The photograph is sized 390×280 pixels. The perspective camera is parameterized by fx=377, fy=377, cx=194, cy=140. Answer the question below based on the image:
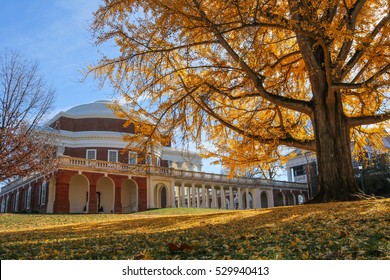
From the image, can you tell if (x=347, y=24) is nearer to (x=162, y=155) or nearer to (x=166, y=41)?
(x=166, y=41)

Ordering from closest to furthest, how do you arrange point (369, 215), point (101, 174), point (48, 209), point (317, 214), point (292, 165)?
1. point (369, 215)
2. point (317, 214)
3. point (48, 209)
4. point (101, 174)
5. point (292, 165)

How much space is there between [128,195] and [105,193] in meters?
2.66

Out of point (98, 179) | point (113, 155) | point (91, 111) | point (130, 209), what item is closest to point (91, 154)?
point (113, 155)

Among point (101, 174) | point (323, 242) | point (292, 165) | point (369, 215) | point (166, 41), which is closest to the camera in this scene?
point (323, 242)

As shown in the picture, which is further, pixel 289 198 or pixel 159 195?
pixel 289 198

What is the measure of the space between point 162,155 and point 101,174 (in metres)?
14.0

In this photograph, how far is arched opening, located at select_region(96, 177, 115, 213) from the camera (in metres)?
36.8

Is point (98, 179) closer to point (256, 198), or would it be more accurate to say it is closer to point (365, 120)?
point (256, 198)

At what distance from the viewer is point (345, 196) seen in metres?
10.8

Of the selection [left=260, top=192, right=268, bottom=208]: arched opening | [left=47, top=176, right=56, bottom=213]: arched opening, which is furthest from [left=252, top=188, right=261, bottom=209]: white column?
[left=47, top=176, right=56, bottom=213]: arched opening

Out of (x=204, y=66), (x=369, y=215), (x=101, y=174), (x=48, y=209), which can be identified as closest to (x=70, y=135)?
(x=101, y=174)

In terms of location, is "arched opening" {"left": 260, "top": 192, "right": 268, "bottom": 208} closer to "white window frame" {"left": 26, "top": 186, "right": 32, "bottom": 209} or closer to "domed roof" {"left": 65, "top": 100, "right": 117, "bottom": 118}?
"domed roof" {"left": 65, "top": 100, "right": 117, "bottom": 118}

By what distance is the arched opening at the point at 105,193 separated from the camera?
3678 cm

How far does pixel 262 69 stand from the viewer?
1243 cm
